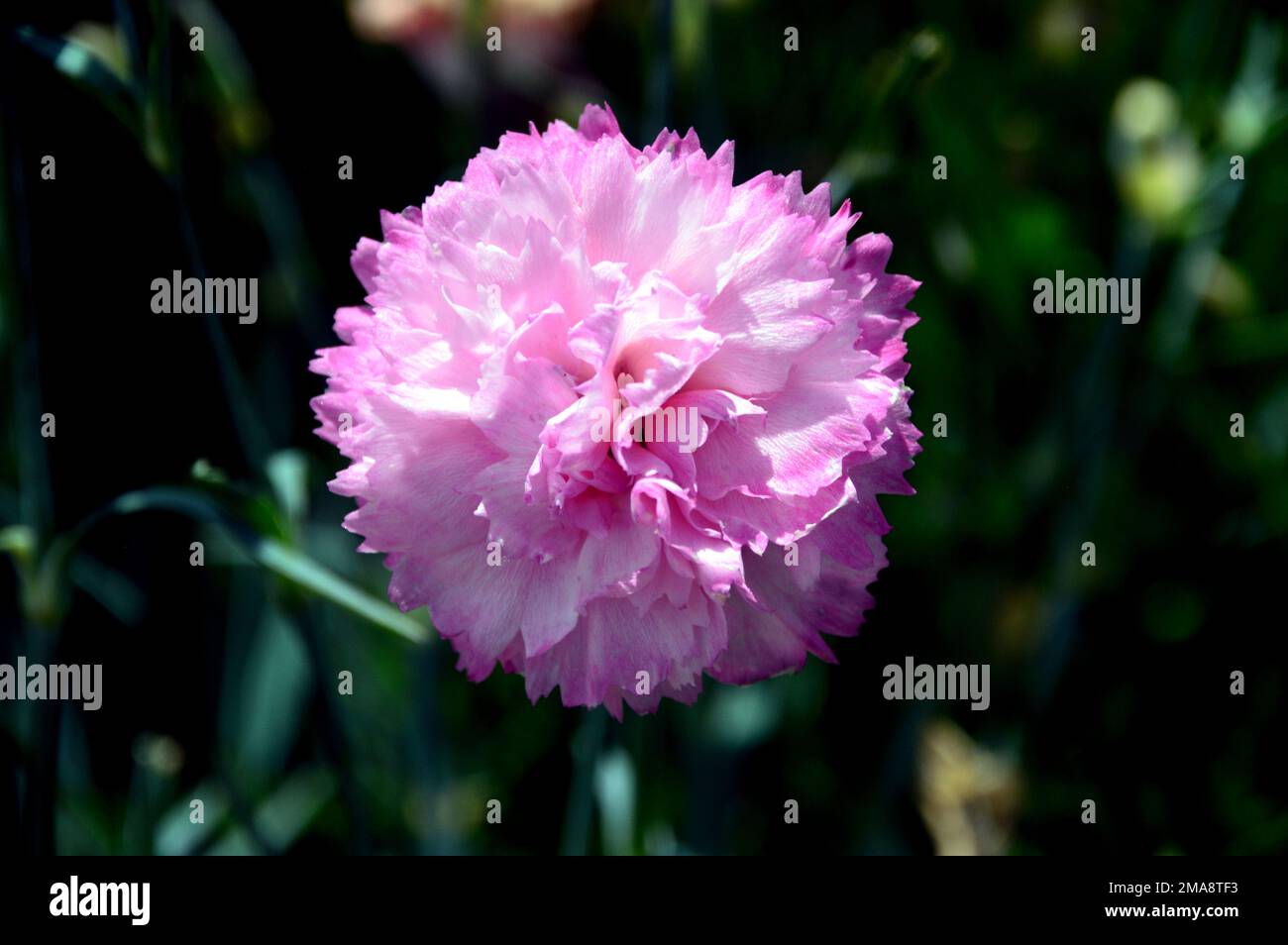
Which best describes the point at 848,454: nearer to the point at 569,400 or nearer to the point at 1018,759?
the point at 569,400

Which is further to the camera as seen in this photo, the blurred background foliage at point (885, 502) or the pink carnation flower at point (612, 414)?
the blurred background foliage at point (885, 502)

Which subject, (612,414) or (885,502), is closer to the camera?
(612,414)

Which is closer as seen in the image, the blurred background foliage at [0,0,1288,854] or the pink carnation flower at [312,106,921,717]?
the pink carnation flower at [312,106,921,717]
